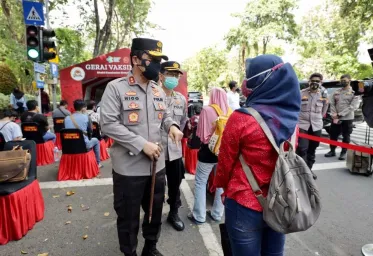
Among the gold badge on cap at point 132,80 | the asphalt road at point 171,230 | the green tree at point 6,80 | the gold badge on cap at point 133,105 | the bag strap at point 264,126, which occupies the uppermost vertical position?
the green tree at point 6,80

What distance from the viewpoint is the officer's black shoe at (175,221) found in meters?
3.08

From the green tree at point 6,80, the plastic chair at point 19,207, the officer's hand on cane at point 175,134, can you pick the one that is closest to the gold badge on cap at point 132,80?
the officer's hand on cane at point 175,134

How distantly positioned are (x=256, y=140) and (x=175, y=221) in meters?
2.13

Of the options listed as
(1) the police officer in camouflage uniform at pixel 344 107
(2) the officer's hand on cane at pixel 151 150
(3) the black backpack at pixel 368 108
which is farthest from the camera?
A: (1) the police officer in camouflage uniform at pixel 344 107

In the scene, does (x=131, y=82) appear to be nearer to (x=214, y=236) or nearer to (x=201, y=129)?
(x=201, y=129)

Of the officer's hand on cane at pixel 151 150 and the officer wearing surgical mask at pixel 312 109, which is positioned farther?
the officer wearing surgical mask at pixel 312 109

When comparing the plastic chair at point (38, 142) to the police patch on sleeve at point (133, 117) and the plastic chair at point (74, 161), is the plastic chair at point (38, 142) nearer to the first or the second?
the plastic chair at point (74, 161)

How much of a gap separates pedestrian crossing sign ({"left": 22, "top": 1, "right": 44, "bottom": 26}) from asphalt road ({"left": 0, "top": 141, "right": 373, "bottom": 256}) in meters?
4.33

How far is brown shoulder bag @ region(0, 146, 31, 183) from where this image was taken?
2.91m

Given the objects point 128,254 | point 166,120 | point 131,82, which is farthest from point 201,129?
point 128,254

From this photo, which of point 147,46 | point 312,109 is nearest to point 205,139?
point 147,46

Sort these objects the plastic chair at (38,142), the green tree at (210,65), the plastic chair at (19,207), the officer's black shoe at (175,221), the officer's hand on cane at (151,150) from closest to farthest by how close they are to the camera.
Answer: the officer's hand on cane at (151,150)
the plastic chair at (19,207)
the officer's black shoe at (175,221)
the plastic chair at (38,142)
the green tree at (210,65)

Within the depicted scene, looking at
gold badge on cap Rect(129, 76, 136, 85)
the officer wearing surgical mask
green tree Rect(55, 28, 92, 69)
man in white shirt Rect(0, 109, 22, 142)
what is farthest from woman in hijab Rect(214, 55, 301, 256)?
green tree Rect(55, 28, 92, 69)

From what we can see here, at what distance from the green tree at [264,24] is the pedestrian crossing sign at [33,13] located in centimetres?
2120
